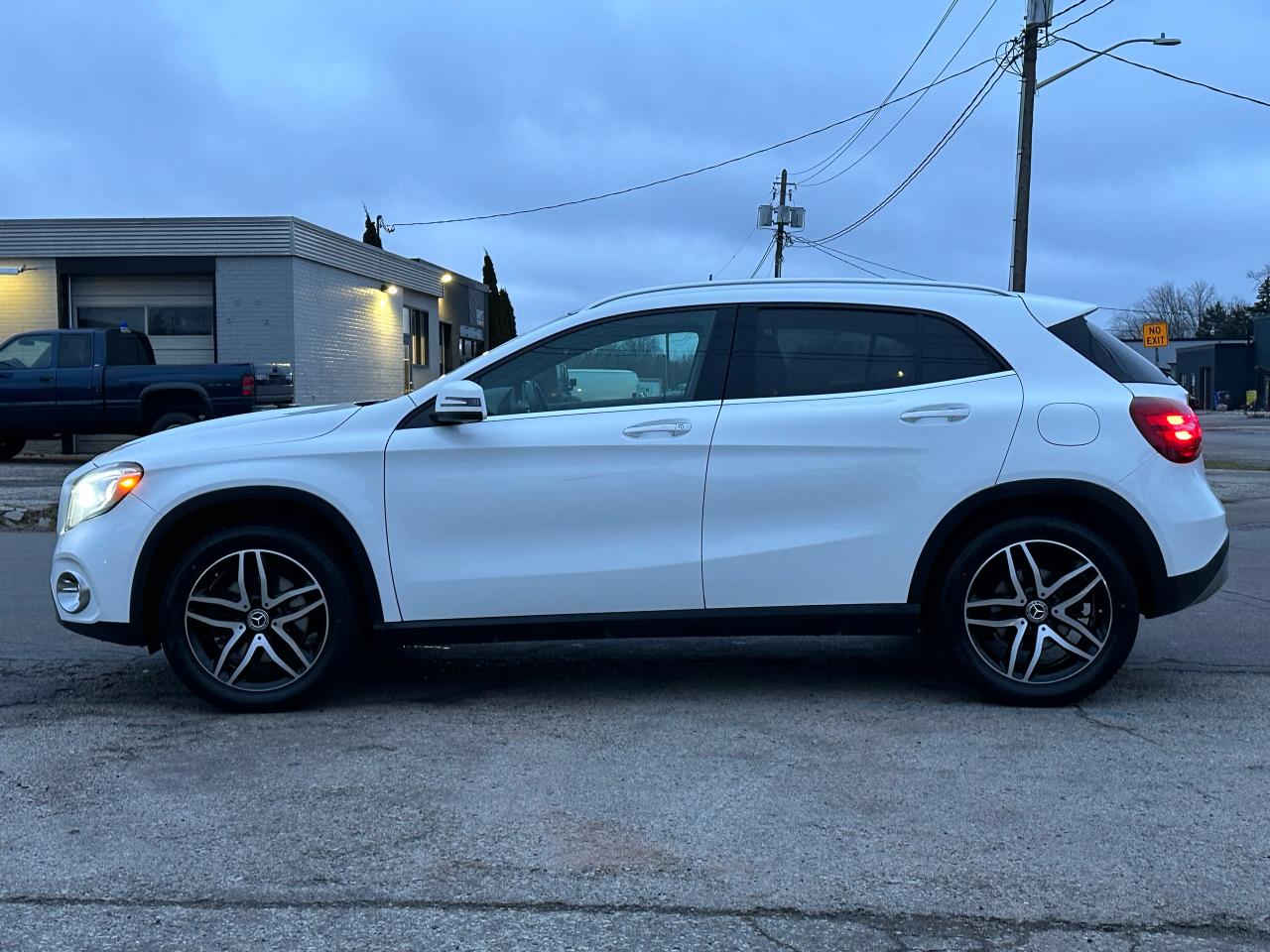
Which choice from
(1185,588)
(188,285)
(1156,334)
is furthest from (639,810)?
(1156,334)

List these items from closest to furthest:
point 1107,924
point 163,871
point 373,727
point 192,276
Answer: point 1107,924, point 163,871, point 373,727, point 192,276

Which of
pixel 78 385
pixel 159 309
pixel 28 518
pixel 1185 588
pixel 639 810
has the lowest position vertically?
pixel 639 810

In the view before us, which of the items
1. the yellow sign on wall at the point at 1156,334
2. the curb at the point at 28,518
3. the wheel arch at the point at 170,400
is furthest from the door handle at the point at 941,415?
the yellow sign on wall at the point at 1156,334

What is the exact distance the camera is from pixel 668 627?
5.29 metres

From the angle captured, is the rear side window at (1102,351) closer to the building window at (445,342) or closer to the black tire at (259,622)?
the black tire at (259,622)

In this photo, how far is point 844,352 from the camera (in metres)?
5.48

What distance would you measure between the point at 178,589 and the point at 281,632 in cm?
45

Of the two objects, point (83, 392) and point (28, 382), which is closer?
point (83, 392)

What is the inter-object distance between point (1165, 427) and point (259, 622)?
149 inches

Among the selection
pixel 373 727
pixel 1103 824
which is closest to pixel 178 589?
pixel 373 727

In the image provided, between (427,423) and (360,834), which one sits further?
(427,423)

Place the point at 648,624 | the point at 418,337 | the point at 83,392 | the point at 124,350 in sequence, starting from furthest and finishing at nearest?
the point at 418,337, the point at 124,350, the point at 83,392, the point at 648,624

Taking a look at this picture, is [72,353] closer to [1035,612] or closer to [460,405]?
[460,405]

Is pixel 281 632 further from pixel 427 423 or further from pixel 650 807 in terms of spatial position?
pixel 650 807
